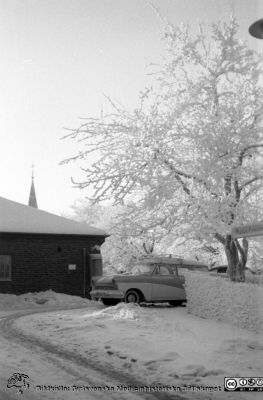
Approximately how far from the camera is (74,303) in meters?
21.2

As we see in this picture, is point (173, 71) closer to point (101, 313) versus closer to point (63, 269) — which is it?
point (101, 313)

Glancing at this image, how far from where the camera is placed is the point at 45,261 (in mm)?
24062

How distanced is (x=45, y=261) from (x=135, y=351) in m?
15.4

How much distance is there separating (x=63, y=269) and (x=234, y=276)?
11.1 metres

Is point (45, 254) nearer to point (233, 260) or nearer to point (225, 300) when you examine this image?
point (233, 260)

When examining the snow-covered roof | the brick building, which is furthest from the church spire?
the brick building

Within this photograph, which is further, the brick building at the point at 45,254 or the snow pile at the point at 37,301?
the brick building at the point at 45,254

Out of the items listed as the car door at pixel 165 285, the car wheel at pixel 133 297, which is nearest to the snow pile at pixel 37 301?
the car wheel at pixel 133 297

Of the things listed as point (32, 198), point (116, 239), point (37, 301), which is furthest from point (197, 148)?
point (32, 198)

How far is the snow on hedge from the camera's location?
12.1 m

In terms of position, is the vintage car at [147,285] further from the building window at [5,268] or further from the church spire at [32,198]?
the church spire at [32,198]

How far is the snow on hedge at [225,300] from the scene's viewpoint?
39.8 ft

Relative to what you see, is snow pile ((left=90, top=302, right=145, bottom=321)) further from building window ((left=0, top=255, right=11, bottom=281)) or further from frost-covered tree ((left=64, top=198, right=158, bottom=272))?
building window ((left=0, top=255, right=11, bottom=281))

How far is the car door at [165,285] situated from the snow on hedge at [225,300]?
2.11 meters
